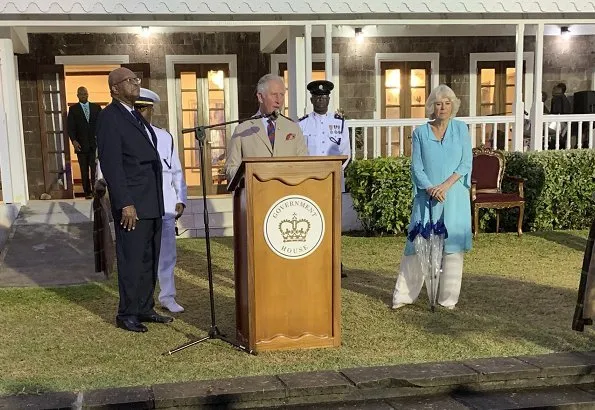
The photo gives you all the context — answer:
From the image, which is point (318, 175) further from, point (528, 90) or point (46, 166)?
point (528, 90)

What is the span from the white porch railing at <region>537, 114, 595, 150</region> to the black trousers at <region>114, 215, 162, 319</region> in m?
7.15

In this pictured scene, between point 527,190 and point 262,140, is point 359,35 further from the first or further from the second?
point 262,140

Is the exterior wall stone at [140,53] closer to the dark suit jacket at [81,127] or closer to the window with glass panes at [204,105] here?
the window with glass panes at [204,105]

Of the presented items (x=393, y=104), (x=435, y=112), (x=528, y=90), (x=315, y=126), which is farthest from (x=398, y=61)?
(x=435, y=112)

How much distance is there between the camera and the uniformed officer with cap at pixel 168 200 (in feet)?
15.9

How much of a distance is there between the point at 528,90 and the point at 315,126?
7.93 m

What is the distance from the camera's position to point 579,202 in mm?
8844

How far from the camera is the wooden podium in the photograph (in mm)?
3791

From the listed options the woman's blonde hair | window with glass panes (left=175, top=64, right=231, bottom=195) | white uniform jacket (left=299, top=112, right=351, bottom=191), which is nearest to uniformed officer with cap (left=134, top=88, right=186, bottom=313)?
white uniform jacket (left=299, top=112, right=351, bottom=191)

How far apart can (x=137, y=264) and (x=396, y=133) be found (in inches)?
324

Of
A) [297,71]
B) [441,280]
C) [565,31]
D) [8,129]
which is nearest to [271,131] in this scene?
[441,280]

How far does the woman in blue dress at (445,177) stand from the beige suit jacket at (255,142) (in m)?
1.10

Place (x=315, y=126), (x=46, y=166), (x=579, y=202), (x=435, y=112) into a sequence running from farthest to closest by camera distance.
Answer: (x=46, y=166), (x=579, y=202), (x=315, y=126), (x=435, y=112)

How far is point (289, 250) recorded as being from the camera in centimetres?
389
